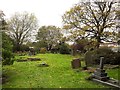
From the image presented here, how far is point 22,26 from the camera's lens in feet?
185

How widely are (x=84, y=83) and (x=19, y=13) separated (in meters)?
→ 44.5

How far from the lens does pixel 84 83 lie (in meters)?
14.0

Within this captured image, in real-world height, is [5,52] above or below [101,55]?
above

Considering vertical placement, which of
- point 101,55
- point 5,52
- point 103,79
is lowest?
point 103,79

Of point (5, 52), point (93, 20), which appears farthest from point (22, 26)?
point (5, 52)

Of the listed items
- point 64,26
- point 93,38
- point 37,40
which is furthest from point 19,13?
point 93,38

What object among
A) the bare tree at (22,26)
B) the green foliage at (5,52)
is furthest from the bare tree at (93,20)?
the bare tree at (22,26)

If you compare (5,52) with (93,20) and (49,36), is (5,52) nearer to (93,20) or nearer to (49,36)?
(93,20)

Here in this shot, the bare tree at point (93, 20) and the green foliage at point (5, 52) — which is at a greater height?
the bare tree at point (93, 20)

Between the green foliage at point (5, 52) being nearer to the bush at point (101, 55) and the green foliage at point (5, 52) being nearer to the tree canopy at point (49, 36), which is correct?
the bush at point (101, 55)

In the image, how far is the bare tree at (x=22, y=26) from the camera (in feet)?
181

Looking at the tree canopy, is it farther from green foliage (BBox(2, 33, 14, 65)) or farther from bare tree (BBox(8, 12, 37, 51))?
green foliage (BBox(2, 33, 14, 65))

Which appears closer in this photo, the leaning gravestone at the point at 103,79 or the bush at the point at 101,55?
the leaning gravestone at the point at 103,79

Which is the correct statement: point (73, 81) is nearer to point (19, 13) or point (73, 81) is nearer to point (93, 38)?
point (93, 38)
